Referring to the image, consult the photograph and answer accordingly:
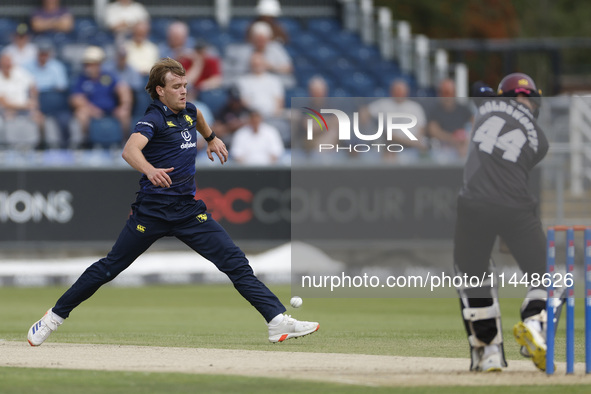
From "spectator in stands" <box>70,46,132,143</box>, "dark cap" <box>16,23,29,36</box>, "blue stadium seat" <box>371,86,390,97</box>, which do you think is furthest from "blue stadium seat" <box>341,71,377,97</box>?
"dark cap" <box>16,23,29,36</box>

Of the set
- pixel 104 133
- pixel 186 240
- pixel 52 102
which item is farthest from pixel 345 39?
pixel 186 240

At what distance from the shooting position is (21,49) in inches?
789

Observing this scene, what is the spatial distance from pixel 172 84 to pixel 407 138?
4109mm

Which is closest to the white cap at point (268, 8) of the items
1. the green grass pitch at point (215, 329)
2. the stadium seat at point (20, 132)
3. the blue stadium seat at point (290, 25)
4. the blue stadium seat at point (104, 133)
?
the blue stadium seat at point (290, 25)

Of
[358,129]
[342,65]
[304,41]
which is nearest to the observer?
[358,129]

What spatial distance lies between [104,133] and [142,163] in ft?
33.5

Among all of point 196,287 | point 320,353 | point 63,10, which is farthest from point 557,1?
point 320,353

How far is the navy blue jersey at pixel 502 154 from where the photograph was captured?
814 centimetres

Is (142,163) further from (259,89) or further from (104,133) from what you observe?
(259,89)

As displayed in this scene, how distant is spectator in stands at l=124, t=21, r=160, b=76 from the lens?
20.1 metres

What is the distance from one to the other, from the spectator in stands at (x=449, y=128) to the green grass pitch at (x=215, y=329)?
192cm

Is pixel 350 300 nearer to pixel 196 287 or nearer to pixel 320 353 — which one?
pixel 196 287

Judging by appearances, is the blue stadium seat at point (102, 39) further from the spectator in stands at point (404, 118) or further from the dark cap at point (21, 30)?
the spectator in stands at point (404, 118)

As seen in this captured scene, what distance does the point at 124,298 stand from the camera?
15867 millimetres
